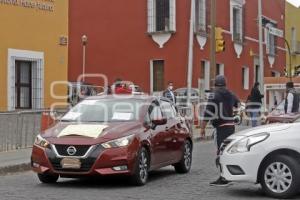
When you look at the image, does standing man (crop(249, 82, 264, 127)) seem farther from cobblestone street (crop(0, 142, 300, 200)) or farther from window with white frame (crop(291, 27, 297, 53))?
window with white frame (crop(291, 27, 297, 53))

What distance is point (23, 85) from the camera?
25.5 m

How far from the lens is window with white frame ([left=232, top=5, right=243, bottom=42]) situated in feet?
142

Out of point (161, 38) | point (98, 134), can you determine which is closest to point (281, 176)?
point (98, 134)

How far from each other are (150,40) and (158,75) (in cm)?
→ 200

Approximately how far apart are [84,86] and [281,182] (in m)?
23.2

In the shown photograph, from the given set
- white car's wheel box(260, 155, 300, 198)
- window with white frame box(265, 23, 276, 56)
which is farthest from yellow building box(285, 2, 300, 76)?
white car's wheel box(260, 155, 300, 198)

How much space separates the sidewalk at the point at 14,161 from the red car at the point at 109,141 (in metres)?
2.17

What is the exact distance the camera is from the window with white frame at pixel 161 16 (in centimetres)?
3628

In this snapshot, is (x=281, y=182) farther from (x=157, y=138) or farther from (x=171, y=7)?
(x=171, y=7)

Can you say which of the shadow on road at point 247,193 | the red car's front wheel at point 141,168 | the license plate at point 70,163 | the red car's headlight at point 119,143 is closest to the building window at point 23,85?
the red car's front wheel at point 141,168

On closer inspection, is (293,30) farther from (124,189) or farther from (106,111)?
(124,189)

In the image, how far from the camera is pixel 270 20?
165 ft

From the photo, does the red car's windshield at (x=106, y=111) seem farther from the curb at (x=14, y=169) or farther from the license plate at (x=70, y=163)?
A: the curb at (x=14, y=169)

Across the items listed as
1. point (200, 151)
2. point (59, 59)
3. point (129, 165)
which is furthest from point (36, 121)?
point (59, 59)
